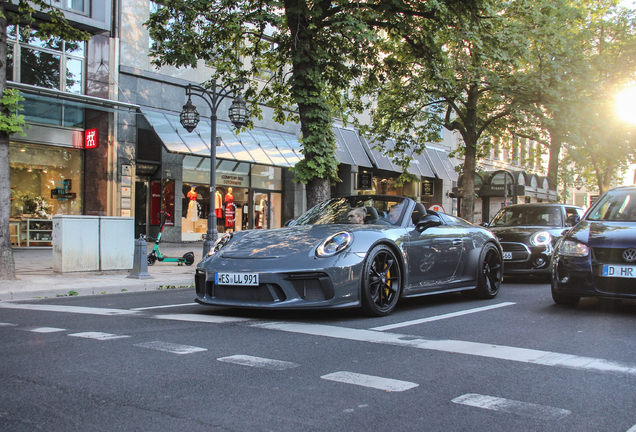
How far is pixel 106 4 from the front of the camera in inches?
→ 766

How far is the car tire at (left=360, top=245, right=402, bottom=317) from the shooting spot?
19.3 ft

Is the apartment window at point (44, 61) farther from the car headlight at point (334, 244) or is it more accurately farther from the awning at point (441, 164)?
the awning at point (441, 164)

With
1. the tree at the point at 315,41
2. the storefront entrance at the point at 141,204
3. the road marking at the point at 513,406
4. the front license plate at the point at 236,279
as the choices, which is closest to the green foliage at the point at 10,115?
the tree at the point at 315,41

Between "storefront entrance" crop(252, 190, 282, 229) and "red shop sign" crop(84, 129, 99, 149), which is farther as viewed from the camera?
"storefront entrance" crop(252, 190, 282, 229)

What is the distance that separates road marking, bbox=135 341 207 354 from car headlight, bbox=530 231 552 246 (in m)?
8.42

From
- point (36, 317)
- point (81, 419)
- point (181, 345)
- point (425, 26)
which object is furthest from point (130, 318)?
point (425, 26)

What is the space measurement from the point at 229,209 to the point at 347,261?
19.5 m

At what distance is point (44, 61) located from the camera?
1856 centimetres

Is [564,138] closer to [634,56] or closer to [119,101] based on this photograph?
[634,56]

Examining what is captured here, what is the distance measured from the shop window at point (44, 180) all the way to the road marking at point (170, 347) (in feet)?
53.4

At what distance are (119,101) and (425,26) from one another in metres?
10.3

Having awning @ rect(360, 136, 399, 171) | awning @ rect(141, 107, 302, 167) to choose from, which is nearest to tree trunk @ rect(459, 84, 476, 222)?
awning @ rect(141, 107, 302, 167)

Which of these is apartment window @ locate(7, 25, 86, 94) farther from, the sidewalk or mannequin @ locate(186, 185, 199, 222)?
the sidewalk

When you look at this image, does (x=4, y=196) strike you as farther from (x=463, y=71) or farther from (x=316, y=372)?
(x=463, y=71)
